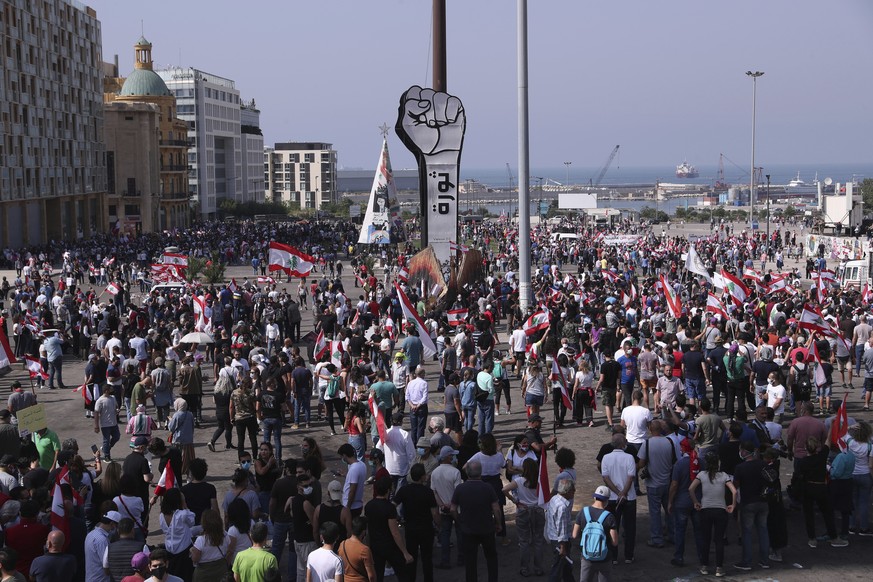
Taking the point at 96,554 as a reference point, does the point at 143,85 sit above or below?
above

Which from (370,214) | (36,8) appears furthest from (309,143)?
(370,214)

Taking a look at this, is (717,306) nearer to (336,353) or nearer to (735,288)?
(735,288)

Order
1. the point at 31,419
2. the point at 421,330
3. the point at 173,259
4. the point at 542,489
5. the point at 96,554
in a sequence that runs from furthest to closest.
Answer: the point at 173,259
the point at 421,330
the point at 31,419
the point at 542,489
the point at 96,554

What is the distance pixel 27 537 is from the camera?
8.68 meters

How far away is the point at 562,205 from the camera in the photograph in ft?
393

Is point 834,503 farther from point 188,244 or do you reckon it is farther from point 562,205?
point 562,205

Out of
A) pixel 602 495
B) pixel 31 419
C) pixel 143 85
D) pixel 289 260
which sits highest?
pixel 143 85

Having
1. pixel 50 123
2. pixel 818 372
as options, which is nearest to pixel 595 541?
pixel 818 372

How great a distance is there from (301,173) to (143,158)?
9585 cm

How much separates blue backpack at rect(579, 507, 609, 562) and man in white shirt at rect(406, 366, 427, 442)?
218 inches

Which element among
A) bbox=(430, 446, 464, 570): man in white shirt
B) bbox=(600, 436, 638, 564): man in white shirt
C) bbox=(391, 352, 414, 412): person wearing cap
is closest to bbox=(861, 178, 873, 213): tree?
bbox=(391, 352, 414, 412): person wearing cap

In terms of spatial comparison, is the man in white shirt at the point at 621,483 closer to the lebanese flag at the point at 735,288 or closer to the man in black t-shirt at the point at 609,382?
the man in black t-shirt at the point at 609,382

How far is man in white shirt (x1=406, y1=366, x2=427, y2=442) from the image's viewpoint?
14469 mm

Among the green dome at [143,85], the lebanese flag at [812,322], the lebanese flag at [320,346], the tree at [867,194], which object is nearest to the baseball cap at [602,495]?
the lebanese flag at [320,346]
